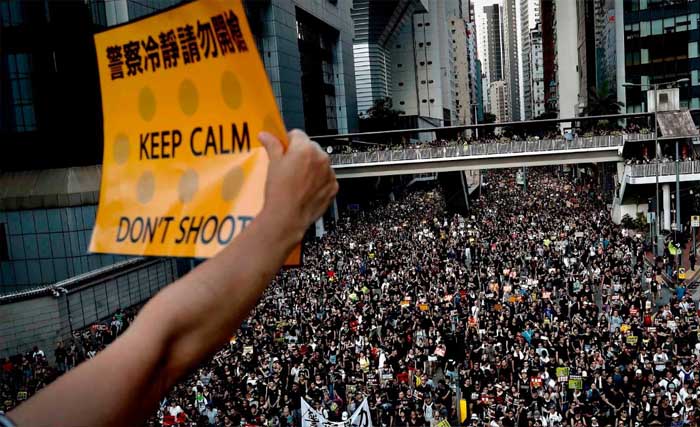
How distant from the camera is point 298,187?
7.22 feet

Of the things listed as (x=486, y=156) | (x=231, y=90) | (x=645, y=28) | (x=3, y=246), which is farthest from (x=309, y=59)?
(x=231, y=90)

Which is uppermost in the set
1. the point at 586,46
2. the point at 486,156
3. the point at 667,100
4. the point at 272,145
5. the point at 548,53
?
the point at 548,53

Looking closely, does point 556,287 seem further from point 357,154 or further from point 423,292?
point 357,154

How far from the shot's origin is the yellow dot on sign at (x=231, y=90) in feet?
9.34

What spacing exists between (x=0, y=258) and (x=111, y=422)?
36402 mm

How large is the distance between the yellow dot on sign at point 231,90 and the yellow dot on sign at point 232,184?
10.2 inches

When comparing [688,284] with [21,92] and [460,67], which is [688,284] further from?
[460,67]

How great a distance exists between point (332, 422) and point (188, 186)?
35.2 ft

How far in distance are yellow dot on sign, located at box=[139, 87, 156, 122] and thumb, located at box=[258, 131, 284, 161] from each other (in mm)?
951

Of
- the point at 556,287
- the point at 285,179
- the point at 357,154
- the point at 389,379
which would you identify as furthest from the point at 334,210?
the point at 285,179

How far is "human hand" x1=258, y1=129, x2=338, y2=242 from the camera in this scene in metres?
2.14

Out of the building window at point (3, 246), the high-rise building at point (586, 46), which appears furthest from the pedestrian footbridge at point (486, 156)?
the high-rise building at point (586, 46)

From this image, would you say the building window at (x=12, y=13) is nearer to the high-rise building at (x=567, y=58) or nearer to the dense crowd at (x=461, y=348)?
the dense crowd at (x=461, y=348)

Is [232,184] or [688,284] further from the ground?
[232,184]
